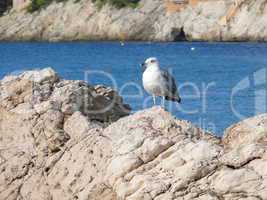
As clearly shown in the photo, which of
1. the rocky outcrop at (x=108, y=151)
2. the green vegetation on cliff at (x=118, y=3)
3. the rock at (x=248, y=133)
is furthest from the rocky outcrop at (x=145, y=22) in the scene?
the rock at (x=248, y=133)

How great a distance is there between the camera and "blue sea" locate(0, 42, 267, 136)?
25.6m

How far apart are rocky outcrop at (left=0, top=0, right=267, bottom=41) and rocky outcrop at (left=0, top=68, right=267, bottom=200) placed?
66.8 metres

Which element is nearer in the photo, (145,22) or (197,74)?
(197,74)

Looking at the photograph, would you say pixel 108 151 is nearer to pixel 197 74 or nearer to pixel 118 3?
pixel 197 74

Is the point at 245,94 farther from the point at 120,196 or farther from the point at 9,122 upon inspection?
the point at 120,196

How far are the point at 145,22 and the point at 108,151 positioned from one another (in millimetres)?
80342

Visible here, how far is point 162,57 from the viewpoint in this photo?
6081 cm

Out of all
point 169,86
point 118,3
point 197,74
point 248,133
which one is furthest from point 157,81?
point 118,3

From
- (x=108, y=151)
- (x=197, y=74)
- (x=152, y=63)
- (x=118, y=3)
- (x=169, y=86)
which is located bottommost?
(x=197, y=74)

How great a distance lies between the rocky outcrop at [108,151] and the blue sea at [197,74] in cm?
840

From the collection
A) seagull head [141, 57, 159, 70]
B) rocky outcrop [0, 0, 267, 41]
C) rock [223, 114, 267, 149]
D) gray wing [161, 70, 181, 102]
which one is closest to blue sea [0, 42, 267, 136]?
rocky outcrop [0, 0, 267, 41]

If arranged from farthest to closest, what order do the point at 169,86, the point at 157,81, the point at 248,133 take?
1. the point at 169,86
2. the point at 157,81
3. the point at 248,133

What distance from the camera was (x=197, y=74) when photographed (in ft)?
148

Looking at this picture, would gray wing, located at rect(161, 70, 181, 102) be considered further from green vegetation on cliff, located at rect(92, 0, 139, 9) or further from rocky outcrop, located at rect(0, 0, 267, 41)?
green vegetation on cliff, located at rect(92, 0, 139, 9)
